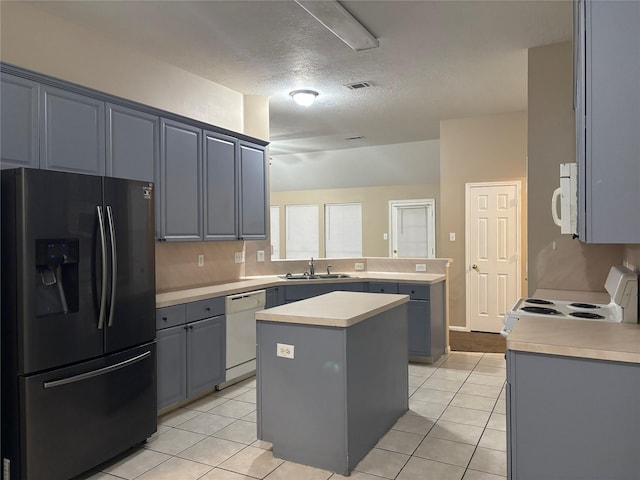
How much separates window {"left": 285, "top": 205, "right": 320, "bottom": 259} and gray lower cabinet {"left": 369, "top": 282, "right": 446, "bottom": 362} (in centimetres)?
457

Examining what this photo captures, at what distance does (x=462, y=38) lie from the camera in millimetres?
3576

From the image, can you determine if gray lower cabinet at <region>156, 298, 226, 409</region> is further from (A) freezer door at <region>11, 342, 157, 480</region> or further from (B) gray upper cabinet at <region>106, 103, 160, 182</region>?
(B) gray upper cabinet at <region>106, 103, 160, 182</region>

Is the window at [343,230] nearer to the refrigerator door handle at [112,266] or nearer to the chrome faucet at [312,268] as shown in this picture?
the chrome faucet at [312,268]

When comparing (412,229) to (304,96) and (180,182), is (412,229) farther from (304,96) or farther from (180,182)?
(180,182)

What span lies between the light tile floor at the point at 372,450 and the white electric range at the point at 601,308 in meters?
0.86

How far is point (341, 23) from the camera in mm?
3152

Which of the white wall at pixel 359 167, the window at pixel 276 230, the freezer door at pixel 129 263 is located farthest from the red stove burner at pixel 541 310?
the window at pixel 276 230

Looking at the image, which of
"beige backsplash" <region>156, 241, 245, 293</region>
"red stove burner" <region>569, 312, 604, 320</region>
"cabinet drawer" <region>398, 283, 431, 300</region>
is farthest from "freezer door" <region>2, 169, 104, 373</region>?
"cabinet drawer" <region>398, 283, 431, 300</region>

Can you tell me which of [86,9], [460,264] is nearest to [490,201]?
[460,264]

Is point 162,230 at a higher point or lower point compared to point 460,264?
higher

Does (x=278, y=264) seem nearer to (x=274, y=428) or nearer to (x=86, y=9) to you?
(x=274, y=428)

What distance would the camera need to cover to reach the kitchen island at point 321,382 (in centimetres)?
254

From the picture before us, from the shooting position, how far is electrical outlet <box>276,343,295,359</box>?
2664 mm

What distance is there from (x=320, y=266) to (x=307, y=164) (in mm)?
3928
